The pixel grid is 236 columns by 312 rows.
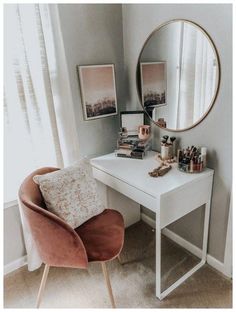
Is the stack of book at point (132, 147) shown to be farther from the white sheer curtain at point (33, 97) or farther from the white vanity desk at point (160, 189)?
the white sheer curtain at point (33, 97)

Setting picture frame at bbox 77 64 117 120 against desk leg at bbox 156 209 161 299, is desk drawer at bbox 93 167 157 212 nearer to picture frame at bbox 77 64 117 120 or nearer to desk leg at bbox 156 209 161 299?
desk leg at bbox 156 209 161 299

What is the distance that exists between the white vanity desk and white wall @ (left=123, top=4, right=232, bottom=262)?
7cm

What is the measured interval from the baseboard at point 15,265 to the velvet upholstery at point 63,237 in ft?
1.85

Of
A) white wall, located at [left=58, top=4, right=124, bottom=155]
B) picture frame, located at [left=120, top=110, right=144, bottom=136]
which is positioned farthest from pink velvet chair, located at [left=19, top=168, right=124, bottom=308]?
picture frame, located at [left=120, top=110, right=144, bottom=136]

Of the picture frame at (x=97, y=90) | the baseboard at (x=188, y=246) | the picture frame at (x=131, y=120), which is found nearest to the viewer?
the baseboard at (x=188, y=246)

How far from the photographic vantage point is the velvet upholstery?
4.07 feet

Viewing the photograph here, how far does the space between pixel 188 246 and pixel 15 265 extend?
51.5 inches

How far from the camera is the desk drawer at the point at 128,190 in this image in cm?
138

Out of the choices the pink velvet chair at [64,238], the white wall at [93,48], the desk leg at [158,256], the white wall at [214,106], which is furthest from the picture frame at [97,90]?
the desk leg at [158,256]

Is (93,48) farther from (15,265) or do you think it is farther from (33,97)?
(15,265)

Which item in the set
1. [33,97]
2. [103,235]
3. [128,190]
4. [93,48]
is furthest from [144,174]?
[93,48]

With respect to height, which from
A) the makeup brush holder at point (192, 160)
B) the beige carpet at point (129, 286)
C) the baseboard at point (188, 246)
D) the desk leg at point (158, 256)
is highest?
the makeup brush holder at point (192, 160)

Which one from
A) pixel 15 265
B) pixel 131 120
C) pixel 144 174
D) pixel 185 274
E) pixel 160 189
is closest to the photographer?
pixel 160 189

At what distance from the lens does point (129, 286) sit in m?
1.62
